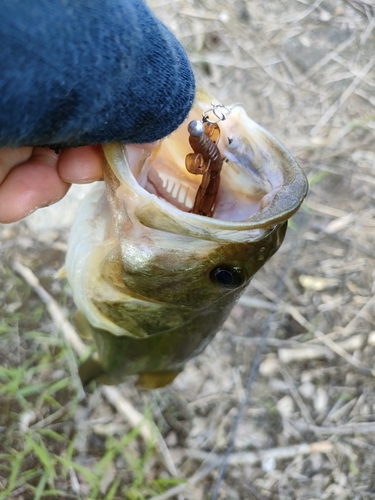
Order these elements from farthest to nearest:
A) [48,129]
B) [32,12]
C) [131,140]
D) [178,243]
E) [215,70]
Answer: [215,70], [178,243], [131,140], [48,129], [32,12]

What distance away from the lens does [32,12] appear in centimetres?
79

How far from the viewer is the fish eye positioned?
1.44 meters

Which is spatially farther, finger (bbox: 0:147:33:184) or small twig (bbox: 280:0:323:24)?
small twig (bbox: 280:0:323:24)

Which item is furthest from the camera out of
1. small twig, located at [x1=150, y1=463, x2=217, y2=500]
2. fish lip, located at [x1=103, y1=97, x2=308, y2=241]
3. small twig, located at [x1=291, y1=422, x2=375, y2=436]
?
small twig, located at [x1=291, y1=422, x2=375, y2=436]

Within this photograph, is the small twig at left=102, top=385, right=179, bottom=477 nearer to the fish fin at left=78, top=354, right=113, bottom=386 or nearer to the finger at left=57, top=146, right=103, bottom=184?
the fish fin at left=78, top=354, right=113, bottom=386

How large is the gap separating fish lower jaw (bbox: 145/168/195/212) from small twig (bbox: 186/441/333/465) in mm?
1843

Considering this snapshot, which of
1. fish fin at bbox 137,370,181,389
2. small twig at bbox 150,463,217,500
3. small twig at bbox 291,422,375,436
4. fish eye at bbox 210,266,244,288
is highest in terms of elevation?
fish eye at bbox 210,266,244,288

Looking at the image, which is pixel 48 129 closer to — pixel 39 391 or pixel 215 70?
pixel 39 391

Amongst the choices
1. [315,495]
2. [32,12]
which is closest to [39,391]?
[315,495]

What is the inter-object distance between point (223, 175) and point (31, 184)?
60 centimetres

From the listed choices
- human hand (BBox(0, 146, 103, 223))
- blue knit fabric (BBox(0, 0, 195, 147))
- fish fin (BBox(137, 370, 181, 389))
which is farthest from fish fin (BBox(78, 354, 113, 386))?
blue knit fabric (BBox(0, 0, 195, 147))

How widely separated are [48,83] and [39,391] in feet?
7.70

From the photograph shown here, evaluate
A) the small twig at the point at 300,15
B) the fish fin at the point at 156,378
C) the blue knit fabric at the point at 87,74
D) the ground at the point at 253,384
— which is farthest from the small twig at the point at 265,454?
the small twig at the point at 300,15

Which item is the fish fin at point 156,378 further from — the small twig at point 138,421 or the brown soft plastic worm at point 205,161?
the brown soft plastic worm at point 205,161
